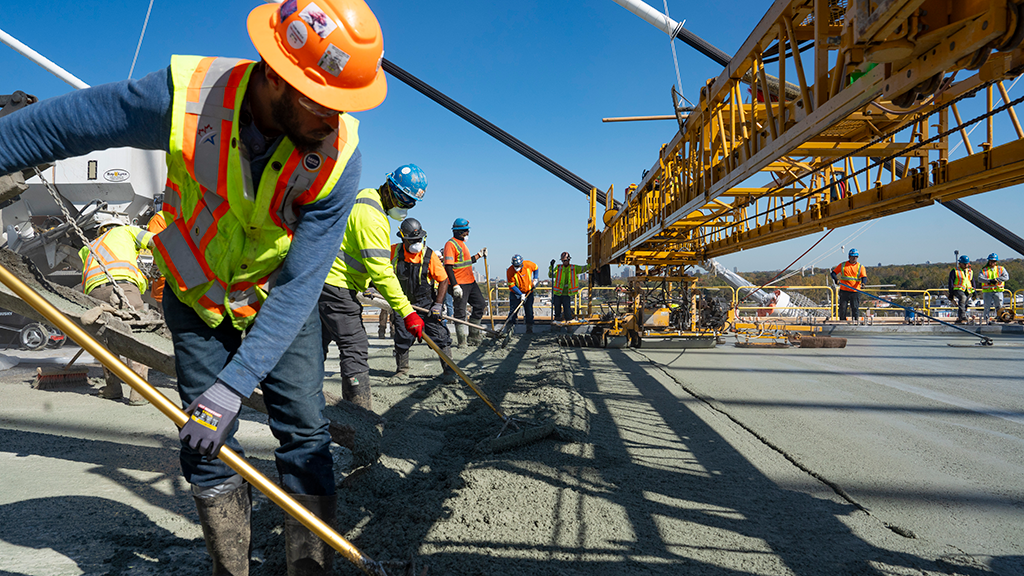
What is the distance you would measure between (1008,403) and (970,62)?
4067 millimetres

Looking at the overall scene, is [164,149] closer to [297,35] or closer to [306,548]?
[297,35]

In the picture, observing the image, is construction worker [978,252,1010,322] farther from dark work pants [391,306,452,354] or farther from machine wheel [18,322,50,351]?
machine wheel [18,322,50,351]

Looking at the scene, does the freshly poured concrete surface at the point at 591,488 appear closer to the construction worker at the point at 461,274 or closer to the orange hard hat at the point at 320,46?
the orange hard hat at the point at 320,46

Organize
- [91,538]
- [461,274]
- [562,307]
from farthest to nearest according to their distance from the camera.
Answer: [562,307]
[461,274]
[91,538]

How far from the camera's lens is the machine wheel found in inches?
300

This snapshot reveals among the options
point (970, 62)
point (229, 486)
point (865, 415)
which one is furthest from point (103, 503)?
point (865, 415)

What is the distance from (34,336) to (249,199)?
9.12 m

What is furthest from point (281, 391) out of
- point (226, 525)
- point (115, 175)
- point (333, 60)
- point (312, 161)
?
point (115, 175)

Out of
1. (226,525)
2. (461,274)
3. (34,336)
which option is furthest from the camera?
(461,274)

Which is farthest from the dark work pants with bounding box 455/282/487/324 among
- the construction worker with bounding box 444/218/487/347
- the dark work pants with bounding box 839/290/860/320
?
the dark work pants with bounding box 839/290/860/320

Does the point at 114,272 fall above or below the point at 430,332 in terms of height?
above

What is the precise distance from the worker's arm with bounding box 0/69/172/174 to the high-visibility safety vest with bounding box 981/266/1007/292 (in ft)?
54.8

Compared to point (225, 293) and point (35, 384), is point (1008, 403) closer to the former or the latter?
point (225, 293)

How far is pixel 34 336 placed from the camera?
25.2ft
